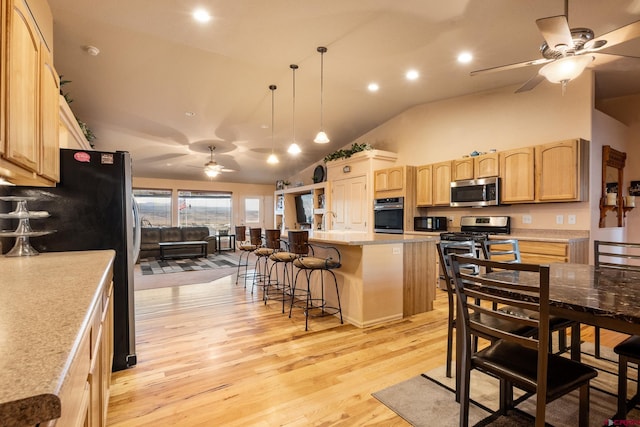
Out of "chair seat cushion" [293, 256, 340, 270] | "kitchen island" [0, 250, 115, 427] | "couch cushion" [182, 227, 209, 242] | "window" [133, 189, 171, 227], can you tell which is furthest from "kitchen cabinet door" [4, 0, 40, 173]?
"window" [133, 189, 171, 227]

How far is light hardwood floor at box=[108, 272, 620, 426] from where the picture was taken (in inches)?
73.5

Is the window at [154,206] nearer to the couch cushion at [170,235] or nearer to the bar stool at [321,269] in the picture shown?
the couch cushion at [170,235]

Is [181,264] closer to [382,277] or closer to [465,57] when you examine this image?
[382,277]

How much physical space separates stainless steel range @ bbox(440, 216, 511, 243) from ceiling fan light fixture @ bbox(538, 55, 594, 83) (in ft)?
7.96

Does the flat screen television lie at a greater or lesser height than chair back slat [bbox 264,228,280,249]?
greater

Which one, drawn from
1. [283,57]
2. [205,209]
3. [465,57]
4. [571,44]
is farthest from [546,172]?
[205,209]

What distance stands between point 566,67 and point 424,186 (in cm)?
330

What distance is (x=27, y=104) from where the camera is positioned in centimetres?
161

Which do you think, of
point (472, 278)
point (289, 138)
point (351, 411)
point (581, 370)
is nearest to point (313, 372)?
point (351, 411)

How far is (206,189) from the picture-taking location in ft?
34.0

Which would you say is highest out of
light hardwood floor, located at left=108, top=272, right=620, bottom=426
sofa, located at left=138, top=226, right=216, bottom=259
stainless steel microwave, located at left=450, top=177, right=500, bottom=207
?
stainless steel microwave, located at left=450, top=177, right=500, bottom=207

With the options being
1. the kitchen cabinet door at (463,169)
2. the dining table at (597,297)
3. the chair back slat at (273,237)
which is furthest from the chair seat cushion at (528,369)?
the kitchen cabinet door at (463,169)

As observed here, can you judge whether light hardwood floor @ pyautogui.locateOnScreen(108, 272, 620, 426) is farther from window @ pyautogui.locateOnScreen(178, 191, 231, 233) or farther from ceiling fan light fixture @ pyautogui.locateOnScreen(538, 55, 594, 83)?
window @ pyautogui.locateOnScreen(178, 191, 231, 233)

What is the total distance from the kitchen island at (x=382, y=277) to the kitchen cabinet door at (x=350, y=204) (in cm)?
270
